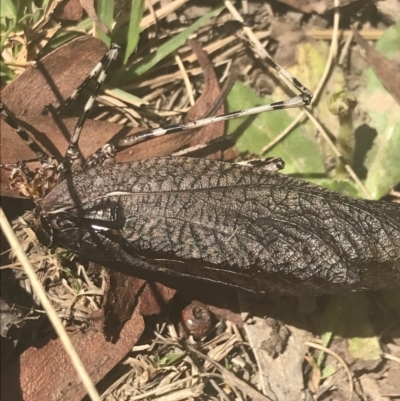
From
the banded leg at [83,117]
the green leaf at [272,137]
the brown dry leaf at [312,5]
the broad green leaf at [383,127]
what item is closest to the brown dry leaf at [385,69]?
the broad green leaf at [383,127]

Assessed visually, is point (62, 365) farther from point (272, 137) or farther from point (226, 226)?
point (272, 137)

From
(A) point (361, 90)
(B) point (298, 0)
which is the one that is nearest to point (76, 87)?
(B) point (298, 0)

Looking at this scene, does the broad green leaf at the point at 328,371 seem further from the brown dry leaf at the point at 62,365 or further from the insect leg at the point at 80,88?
the insect leg at the point at 80,88

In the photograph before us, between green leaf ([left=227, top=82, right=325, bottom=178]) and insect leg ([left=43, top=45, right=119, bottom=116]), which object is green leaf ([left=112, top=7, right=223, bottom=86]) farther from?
green leaf ([left=227, top=82, right=325, bottom=178])

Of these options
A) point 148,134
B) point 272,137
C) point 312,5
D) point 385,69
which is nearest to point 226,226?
point 148,134

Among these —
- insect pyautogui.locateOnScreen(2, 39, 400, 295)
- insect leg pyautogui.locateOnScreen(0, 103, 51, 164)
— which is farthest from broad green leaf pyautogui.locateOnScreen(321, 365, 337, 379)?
insect leg pyautogui.locateOnScreen(0, 103, 51, 164)

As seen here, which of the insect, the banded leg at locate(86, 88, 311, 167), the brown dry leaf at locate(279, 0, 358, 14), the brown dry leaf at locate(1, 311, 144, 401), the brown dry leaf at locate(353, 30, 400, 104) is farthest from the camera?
the brown dry leaf at locate(279, 0, 358, 14)
